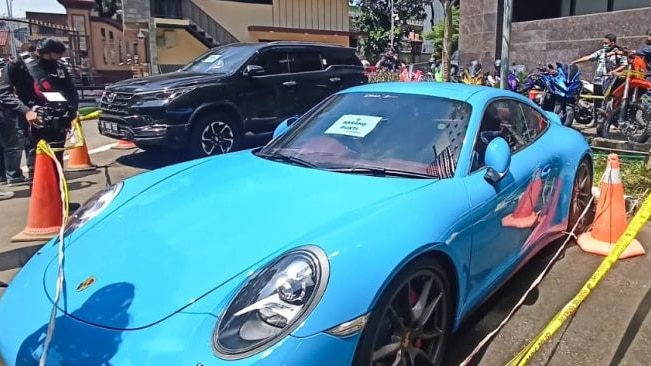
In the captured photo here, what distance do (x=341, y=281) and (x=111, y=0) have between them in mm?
33575

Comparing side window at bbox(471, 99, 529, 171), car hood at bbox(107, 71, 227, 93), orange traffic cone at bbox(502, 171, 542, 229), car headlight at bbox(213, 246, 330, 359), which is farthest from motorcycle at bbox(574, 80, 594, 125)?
car headlight at bbox(213, 246, 330, 359)

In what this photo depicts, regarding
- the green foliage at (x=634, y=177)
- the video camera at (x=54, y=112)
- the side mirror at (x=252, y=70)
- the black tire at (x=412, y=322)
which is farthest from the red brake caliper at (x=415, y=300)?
the side mirror at (x=252, y=70)

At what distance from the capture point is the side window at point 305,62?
7988 millimetres

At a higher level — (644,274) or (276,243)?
(276,243)

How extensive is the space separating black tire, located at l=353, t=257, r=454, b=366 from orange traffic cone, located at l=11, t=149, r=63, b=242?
3.37 meters

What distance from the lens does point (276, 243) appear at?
6.97 feet

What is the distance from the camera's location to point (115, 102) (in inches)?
273

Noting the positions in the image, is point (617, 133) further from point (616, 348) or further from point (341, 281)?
point (341, 281)

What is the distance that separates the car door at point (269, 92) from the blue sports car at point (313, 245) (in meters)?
3.91

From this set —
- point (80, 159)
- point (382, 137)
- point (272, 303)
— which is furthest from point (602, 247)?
point (80, 159)

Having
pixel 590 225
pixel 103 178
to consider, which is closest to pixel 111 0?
→ pixel 103 178

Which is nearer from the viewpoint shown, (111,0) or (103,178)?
(103,178)

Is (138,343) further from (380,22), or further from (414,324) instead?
(380,22)

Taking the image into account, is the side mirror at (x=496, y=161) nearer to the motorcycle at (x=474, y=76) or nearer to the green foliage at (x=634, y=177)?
the green foliage at (x=634, y=177)
